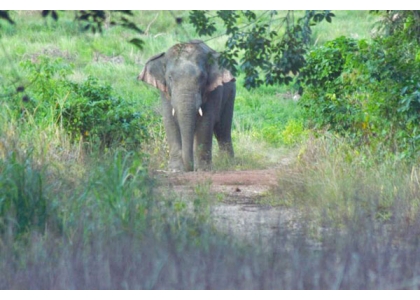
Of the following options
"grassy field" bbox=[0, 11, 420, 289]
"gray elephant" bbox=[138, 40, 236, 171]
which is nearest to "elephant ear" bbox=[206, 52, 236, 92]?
"gray elephant" bbox=[138, 40, 236, 171]

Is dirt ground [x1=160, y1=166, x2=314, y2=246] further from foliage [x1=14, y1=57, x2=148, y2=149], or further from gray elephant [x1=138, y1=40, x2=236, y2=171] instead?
foliage [x1=14, y1=57, x2=148, y2=149]

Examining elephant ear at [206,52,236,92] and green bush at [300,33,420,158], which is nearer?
green bush at [300,33,420,158]

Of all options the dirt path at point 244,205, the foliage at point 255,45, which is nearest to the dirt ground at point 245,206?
the dirt path at point 244,205

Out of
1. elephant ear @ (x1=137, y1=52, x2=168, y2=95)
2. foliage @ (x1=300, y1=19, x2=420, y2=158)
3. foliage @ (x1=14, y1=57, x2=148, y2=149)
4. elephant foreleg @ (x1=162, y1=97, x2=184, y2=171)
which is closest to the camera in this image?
foliage @ (x1=300, y1=19, x2=420, y2=158)

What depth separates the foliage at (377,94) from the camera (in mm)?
10453

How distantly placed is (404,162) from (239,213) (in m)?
1.94

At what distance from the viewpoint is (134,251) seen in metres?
7.07

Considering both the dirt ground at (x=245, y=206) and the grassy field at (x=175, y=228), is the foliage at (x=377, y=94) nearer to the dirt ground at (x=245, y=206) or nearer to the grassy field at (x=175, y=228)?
the grassy field at (x=175, y=228)

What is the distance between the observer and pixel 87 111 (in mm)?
14047

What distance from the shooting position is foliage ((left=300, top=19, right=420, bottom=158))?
1045cm

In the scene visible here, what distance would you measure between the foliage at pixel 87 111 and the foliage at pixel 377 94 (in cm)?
277

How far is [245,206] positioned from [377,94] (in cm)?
204

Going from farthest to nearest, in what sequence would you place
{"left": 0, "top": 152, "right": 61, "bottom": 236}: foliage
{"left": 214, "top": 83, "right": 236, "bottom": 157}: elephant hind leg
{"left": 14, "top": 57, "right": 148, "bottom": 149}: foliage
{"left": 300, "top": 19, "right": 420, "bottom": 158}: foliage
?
1. {"left": 214, "top": 83, "right": 236, "bottom": 157}: elephant hind leg
2. {"left": 14, "top": 57, "right": 148, "bottom": 149}: foliage
3. {"left": 300, "top": 19, "right": 420, "bottom": 158}: foliage
4. {"left": 0, "top": 152, "right": 61, "bottom": 236}: foliage

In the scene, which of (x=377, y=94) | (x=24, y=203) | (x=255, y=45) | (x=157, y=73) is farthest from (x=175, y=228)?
(x=157, y=73)
